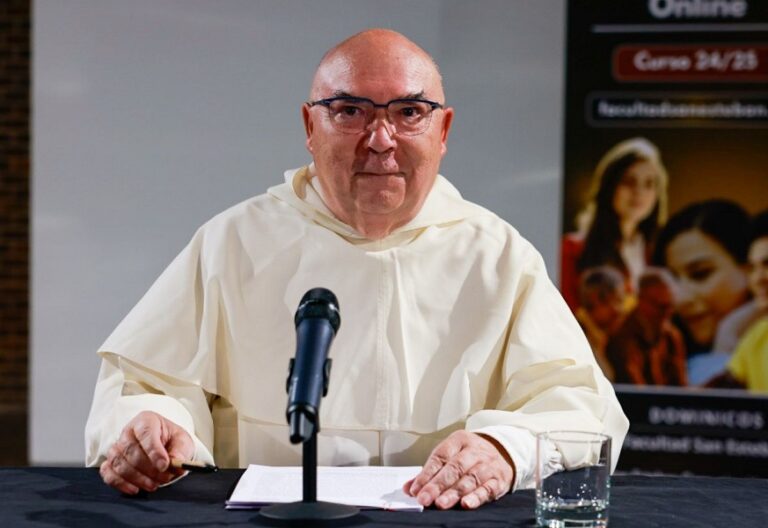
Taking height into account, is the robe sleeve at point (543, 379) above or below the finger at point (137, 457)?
above

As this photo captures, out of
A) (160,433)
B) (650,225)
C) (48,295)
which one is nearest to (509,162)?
(650,225)

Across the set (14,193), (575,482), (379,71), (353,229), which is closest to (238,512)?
(575,482)

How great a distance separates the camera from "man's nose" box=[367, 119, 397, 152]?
2.58 metres

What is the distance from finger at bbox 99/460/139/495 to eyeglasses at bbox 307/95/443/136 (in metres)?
0.93

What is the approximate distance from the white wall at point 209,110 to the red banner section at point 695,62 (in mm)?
385

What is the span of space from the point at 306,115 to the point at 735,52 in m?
3.19

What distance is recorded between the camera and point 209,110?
5707 millimetres

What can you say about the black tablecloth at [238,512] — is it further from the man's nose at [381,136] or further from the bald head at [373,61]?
the bald head at [373,61]

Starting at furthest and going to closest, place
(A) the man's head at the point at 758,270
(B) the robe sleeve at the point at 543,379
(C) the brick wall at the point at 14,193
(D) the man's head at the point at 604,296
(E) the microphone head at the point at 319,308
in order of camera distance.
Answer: (C) the brick wall at the point at 14,193, (D) the man's head at the point at 604,296, (A) the man's head at the point at 758,270, (B) the robe sleeve at the point at 543,379, (E) the microphone head at the point at 319,308

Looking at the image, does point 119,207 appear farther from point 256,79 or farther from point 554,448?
point 554,448

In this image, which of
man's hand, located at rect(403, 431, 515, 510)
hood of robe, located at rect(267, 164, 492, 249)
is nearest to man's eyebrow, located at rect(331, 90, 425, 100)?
hood of robe, located at rect(267, 164, 492, 249)

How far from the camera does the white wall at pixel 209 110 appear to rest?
5648mm

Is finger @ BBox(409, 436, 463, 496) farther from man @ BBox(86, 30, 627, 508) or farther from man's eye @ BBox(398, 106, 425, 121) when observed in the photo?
man's eye @ BBox(398, 106, 425, 121)

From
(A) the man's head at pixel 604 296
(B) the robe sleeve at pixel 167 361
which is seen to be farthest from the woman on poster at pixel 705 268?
(B) the robe sleeve at pixel 167 361
